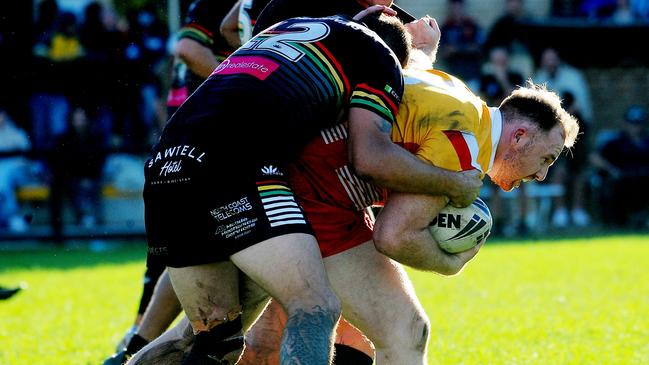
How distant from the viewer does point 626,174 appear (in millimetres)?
16312

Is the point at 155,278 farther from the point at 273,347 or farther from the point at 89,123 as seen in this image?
the point at 89,123

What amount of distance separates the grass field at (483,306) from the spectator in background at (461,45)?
3769 millimetres

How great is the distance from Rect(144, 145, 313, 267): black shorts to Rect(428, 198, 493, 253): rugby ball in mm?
707

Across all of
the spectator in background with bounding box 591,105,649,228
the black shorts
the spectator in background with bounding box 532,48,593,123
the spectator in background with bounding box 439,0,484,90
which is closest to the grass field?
the black shorts

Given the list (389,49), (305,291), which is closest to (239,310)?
(305,291)

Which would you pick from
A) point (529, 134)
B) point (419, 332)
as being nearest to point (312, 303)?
point (419, 332)

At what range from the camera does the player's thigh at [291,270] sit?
151 inches

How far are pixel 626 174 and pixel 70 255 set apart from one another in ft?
26.9

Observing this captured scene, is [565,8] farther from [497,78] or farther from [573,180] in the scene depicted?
[497,78]

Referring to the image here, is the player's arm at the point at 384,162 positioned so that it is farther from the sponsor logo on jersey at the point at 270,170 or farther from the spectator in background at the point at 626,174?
the spectator in background at the point at 626,174

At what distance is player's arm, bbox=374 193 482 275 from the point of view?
429cm

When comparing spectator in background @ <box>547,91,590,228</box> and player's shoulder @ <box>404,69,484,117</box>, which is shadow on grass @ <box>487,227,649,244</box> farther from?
player's shoulder @ <box>404,69,484,117</box>

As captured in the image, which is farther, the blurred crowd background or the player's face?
the blurred crowd background

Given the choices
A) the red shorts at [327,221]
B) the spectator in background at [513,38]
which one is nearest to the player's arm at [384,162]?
the red shorts at [327,221]
